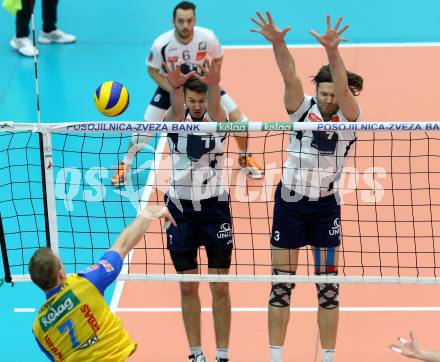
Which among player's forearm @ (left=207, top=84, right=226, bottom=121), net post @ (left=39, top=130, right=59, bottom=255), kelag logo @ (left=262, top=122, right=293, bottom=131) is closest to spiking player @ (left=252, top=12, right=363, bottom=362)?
kelag logo @ (left=262, top=122, right=293, bottom=131)

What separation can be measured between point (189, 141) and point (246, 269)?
2.26 meters

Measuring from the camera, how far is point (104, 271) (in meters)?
6.65

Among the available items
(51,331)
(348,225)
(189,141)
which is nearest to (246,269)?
(348,225)

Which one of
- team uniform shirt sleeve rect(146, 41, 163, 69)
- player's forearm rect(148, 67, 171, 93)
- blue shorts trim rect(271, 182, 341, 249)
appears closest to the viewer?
blue shorts trim rect(271, 182, 341, 249)

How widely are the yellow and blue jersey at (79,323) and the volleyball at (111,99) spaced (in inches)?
165

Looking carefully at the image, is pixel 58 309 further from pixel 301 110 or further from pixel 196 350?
pixel 301 110

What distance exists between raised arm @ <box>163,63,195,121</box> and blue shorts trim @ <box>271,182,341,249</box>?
3.41ft

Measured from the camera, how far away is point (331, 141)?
7.77m

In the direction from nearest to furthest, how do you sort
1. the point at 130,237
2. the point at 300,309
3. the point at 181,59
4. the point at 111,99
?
the point at 130,237 → the point at 300,309 → the point at 111,99 → the point at 181,59

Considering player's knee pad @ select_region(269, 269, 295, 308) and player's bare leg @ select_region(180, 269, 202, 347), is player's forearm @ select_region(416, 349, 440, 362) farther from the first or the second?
player's bare leg @ select_region(180, 269, 202, 347)

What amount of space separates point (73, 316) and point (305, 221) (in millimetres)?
2315

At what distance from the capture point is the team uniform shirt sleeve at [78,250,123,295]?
6.59 m

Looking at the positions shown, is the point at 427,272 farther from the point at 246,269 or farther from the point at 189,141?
the point at 189,141

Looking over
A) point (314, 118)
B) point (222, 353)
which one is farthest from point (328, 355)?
point (314, 118)
